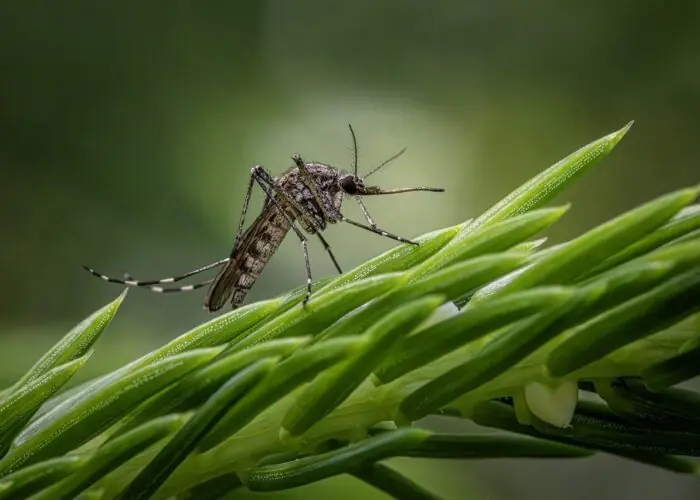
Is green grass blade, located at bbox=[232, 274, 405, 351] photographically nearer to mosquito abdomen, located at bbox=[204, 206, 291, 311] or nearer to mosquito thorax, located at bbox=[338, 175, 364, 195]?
mosquito abdomen, located at bbox=[204, 206, 291, 311]

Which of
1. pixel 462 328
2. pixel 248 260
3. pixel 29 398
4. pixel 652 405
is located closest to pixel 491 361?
pixel 462 328

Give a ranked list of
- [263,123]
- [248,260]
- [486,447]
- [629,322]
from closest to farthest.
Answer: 1. [629,322]
2. [486,447]
3. [248,260]
4. [263,123]

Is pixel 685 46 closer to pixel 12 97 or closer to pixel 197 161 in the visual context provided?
pixel 197 161

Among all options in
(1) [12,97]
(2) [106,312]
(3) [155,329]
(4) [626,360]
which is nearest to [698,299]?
(4) [626,360]

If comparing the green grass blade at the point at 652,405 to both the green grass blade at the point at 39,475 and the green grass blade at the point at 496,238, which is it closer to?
the green grass blade at the point at 496,238

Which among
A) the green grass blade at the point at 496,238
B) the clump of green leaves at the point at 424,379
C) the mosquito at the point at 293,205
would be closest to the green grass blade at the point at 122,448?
the clump of green leaves at the point at 424,379

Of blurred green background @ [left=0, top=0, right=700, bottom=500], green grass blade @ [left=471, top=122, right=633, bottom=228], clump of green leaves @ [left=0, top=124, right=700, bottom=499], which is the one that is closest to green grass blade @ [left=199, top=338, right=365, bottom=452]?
clump of green leaves @ [left=0, top=124, right=700, bottom=499]

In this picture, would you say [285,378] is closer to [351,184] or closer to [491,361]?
[491,361]
